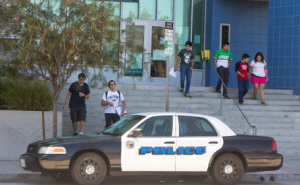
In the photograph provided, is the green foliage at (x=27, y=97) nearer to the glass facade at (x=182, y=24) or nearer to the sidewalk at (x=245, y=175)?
the sidewalk at (x=245, y=175)

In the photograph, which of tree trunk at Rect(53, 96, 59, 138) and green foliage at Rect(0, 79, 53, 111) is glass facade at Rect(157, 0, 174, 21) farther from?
tree trunk at Rect(53, 96, 59, 138)

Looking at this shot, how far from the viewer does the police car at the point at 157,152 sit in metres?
7.70

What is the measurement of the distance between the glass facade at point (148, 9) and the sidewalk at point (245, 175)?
926 cm

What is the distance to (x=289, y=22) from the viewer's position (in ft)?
53.1

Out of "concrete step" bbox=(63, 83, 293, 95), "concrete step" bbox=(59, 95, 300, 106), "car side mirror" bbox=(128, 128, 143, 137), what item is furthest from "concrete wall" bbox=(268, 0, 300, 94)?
"car side mirror" bbox=(128, 128, 143, 137)

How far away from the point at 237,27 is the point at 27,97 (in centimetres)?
1043

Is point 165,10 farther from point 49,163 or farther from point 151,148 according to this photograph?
point 49,163

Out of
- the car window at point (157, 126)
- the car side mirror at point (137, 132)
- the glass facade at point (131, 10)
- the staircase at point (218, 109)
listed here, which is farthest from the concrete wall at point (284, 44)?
the car side mirror at point (137, 132)

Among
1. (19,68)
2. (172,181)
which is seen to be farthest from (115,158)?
(19,68)

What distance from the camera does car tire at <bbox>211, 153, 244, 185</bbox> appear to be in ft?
27.2

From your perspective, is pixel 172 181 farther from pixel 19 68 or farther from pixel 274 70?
pixel 274 70

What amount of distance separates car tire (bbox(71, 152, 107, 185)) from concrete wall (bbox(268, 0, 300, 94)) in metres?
10.5

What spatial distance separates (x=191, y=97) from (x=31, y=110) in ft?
17.9

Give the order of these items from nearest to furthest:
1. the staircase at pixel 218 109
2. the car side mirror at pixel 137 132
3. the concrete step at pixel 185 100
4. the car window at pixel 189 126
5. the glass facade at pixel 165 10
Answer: the car side mirror at pixel 137 132, the car window at pixel 189 126, the staircase at pixel 218 109, the concrete step at pixel 185 100, the glass facade at pixel 165 10
